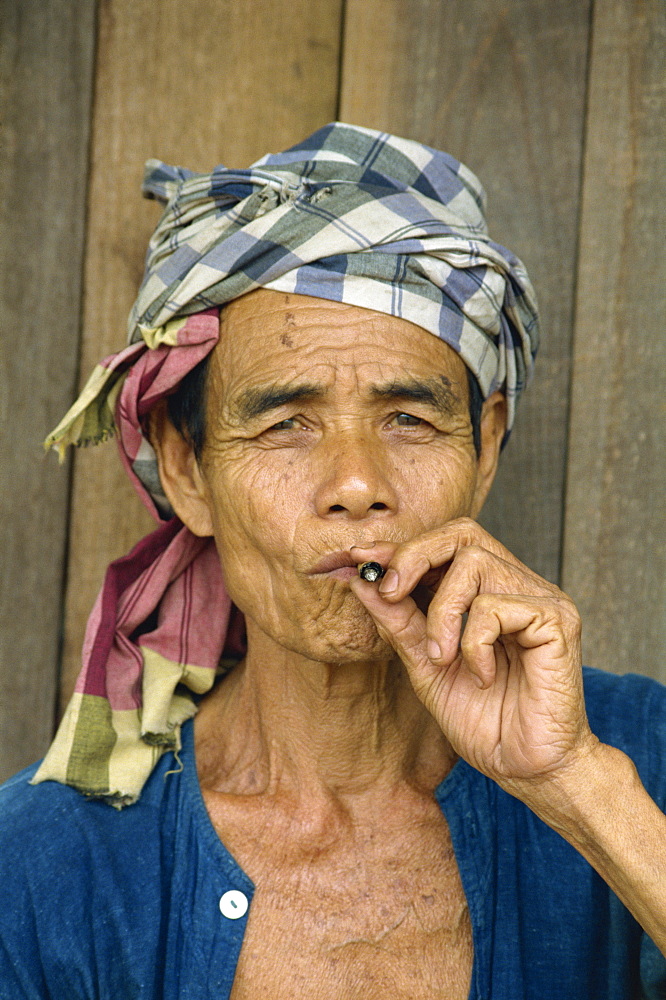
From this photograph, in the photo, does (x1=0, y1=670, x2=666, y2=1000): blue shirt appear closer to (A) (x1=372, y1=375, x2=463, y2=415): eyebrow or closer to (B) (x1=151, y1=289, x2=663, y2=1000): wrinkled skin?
(B) (x1=151, y1=289, x2=663, y2=1000): wrinkled skin

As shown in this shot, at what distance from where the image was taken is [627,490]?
2625mm

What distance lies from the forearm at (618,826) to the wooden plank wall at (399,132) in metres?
1.00

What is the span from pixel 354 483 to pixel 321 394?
0.80 feet

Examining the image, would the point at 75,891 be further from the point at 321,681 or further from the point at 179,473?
the point at 179,473

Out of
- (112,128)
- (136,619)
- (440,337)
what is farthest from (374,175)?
(136,619)

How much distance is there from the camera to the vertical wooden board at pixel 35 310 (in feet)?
8.63

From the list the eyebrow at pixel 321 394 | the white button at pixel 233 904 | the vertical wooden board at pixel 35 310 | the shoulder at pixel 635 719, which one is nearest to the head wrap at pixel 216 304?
the eyebrow at pixel 321 394

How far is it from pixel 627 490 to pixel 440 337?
81cm

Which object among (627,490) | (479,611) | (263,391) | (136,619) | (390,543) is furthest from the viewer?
(627,490)

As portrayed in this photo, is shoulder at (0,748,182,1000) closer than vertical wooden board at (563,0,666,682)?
Yes

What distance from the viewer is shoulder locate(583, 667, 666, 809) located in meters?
2.11

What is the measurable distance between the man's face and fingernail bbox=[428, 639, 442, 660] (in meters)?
0.30

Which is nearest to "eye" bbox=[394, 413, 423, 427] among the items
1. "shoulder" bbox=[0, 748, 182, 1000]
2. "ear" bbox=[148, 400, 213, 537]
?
"ear" bbox=[148, 400, 213, 537]

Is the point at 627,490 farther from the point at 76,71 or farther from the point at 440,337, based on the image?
the point at 76,71
